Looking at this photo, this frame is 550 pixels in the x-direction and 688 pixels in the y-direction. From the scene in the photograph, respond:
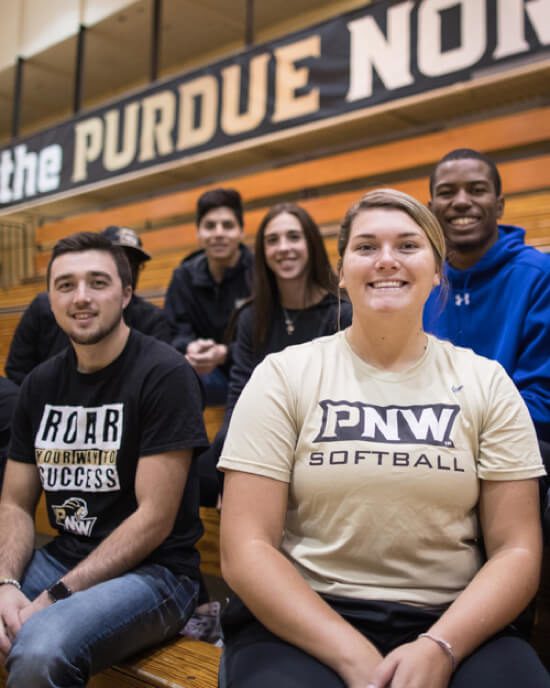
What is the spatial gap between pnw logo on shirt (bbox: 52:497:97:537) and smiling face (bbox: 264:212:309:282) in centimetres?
81

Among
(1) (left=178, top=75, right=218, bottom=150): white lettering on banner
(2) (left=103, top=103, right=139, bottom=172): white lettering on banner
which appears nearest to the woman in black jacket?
(1) (left=178, top=75, right=218, bottom=150): white lettering on banner

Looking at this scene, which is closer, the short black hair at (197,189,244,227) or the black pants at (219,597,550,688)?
the black pants at (219,597,550,688)

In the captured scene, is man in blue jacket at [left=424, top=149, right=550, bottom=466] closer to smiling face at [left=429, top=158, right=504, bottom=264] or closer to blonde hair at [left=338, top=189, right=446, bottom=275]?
smiling face at [left=429, top=158, right=504, bottom=264]

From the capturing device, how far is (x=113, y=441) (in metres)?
1.14

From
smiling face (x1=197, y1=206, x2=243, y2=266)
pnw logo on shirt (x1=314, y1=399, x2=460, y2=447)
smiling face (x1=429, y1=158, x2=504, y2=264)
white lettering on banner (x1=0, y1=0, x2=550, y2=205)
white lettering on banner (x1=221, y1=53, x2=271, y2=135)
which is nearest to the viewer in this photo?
pnw logo on shirt (x1=314, y1=399, x2=460, y2=447)

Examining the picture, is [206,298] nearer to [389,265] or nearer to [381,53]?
[389,265]

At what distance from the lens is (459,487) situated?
80cm

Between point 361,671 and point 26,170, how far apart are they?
4928mm

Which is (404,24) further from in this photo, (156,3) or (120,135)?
(156,3)

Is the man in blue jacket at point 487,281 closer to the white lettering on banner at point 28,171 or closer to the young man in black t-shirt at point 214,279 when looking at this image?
the young man in black t-shirt at point 214,279

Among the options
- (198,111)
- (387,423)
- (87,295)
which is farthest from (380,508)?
(198,111)

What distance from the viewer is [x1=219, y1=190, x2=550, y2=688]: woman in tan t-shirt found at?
2.39ft

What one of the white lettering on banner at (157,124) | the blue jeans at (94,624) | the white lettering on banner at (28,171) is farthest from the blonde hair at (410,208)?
the white lettering on banner at (28,171)

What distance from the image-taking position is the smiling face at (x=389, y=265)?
34.2 inches
